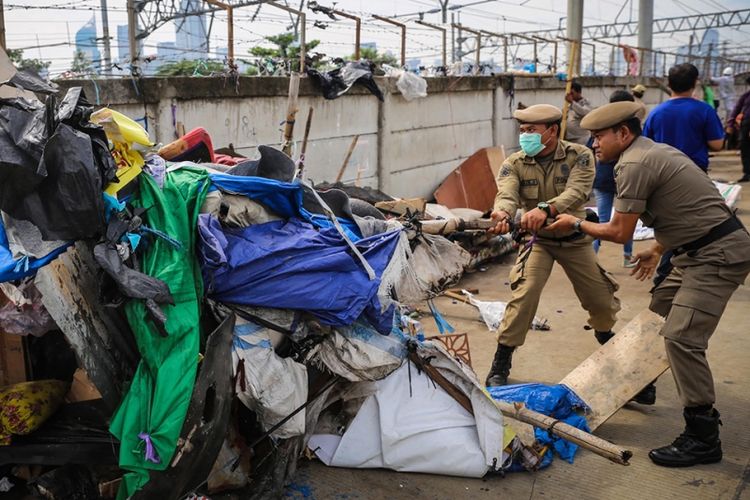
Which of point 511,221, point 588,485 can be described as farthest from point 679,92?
point 588,485

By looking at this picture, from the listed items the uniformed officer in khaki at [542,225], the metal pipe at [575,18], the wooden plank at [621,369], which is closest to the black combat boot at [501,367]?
Result: the uniformed officer in khaki at [542,225]

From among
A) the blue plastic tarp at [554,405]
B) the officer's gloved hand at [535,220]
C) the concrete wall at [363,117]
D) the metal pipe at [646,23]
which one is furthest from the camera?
the metal pipe at [646,23]

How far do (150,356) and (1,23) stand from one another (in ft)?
9.04

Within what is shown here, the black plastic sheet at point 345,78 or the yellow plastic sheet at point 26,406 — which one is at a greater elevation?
the black plastic sheet at point 345,78

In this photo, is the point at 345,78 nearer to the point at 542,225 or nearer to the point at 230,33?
the point at 230,33

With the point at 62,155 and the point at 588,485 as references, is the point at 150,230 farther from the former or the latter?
the point at 588,485

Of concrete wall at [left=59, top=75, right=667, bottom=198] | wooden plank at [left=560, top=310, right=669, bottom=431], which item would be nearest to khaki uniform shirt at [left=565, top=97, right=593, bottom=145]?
concrete wall at [left=59, top=75, right=667, bottom=198]

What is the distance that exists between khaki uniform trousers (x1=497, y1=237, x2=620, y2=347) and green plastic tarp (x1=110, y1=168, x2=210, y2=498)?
2.16 meters

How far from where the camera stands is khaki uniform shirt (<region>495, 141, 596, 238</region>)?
14.4 feet

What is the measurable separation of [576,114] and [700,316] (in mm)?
6123

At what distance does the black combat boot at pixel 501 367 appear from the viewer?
14.3 feet

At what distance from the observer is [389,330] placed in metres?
3.21

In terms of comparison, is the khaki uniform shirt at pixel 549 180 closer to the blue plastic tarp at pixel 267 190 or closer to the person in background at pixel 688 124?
the person in background at pixel 688 124

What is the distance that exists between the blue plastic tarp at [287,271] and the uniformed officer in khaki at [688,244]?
4.74 feet
